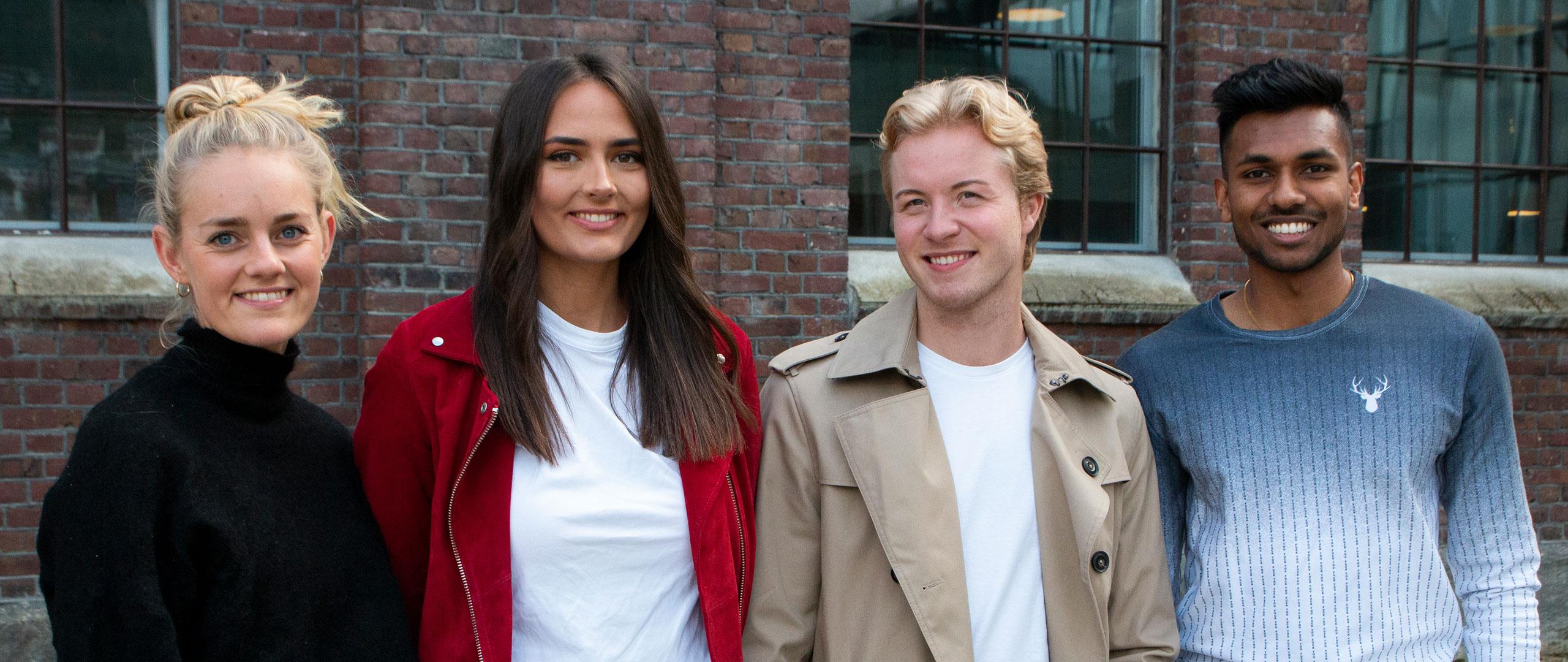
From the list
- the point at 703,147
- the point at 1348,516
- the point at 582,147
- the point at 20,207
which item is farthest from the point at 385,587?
the point at 20,207

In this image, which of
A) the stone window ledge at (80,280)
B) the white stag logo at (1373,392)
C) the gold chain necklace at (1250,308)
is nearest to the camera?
the white stag logo at (1373,392)

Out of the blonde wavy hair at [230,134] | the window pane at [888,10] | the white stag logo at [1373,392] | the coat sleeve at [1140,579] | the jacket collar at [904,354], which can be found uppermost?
the window pane at [888,10]

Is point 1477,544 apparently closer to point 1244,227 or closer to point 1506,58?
point 1244,227

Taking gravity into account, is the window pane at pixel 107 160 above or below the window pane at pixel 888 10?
below

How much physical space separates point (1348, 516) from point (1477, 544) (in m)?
0.33

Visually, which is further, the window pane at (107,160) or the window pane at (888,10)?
the window pane at (888,10)

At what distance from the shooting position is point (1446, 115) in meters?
5.90

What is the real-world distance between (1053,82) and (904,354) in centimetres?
357

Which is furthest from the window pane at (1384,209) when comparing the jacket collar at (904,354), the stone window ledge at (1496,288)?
the jacket collar at (904,354)

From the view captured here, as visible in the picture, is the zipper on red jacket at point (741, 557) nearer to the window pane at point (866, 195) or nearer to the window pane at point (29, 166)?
the window pane at point (866, 195)

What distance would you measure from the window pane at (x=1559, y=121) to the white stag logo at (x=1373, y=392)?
190 inches

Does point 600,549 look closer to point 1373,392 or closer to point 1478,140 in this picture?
point 1373,392

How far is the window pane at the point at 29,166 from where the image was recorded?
14.1ft

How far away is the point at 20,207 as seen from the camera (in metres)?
4.33
